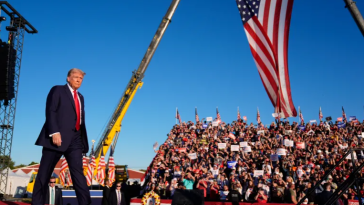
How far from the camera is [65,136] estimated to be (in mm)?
3750

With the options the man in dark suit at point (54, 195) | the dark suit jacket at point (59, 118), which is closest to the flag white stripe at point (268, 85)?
the dark suit jacket at point (59, 118)

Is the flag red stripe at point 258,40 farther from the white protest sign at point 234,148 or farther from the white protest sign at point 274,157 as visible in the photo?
the white protest sign at point 234,148

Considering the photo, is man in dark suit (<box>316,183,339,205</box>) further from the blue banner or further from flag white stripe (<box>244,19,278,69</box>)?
the blue banner

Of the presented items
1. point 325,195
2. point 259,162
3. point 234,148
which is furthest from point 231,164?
point 325,195

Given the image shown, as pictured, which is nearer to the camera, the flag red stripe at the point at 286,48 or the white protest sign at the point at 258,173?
the flag red stripe at the point at 286,48

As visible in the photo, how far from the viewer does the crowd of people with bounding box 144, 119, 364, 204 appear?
1159 centimetres

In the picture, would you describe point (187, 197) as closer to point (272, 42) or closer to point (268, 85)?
point (268, 85)

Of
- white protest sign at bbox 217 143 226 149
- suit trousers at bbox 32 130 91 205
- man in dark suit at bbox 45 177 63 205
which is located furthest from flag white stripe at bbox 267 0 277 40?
white protest sign at bbox 217 143 226 149

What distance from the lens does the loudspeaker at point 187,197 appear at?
755 centimetres

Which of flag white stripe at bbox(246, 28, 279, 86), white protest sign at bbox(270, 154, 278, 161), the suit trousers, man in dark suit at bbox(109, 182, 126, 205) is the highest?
flag white stripe at bbox(246, 28, 279, 86)

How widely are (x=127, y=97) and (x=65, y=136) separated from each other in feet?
44.4

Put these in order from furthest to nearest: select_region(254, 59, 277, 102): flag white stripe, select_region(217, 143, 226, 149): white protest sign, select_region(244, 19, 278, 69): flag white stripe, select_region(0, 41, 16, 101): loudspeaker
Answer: select_region(217, 143, 226, 149): white protest sign → select_region(0, 41, 16, 101): loudspeaker → select_region(244, 19, 278, 69): flag white stripe → select_region(254, 59, 277, 102): flag white stripe

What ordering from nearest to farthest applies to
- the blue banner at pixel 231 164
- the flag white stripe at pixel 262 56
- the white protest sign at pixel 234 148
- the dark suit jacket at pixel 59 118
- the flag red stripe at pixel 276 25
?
the dark suit jacket at pixel 59 118 < the flag red stripe at pixel 276 25 < the flag white stripe at pixel 262 56 < the blue banner at pixel 231 164 < the white protest sign at pixel 234 148

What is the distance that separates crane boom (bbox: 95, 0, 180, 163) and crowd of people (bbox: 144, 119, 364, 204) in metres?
3.09
